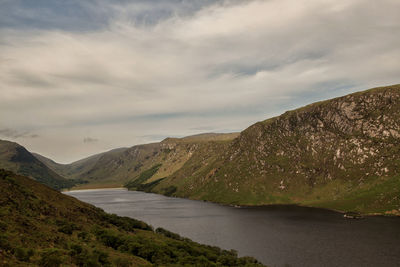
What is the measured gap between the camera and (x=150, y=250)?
4574 inches

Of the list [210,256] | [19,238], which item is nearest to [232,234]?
[210,256]

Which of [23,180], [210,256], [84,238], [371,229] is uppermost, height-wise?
[23,180]

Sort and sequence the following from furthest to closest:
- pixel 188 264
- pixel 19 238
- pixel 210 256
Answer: pixel 210 256
pixel 188 264
pixel 19 238

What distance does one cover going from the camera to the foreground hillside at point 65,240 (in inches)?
2796

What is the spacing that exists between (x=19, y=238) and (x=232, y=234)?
144523mm

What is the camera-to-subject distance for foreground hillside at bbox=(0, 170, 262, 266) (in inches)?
2796

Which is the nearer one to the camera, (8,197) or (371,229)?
(8,197)

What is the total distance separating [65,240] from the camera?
9550 centimetres

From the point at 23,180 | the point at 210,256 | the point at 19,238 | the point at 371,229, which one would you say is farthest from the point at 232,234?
the point at 19,238

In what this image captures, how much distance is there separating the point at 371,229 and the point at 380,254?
60.9 meters

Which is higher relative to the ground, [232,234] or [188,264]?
[188,264]

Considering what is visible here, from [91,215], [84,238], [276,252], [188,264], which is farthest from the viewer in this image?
[91,215]

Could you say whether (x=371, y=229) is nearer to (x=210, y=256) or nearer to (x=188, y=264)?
(x=210, y=256)

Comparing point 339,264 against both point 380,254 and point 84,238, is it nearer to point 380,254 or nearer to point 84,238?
point 380,254
